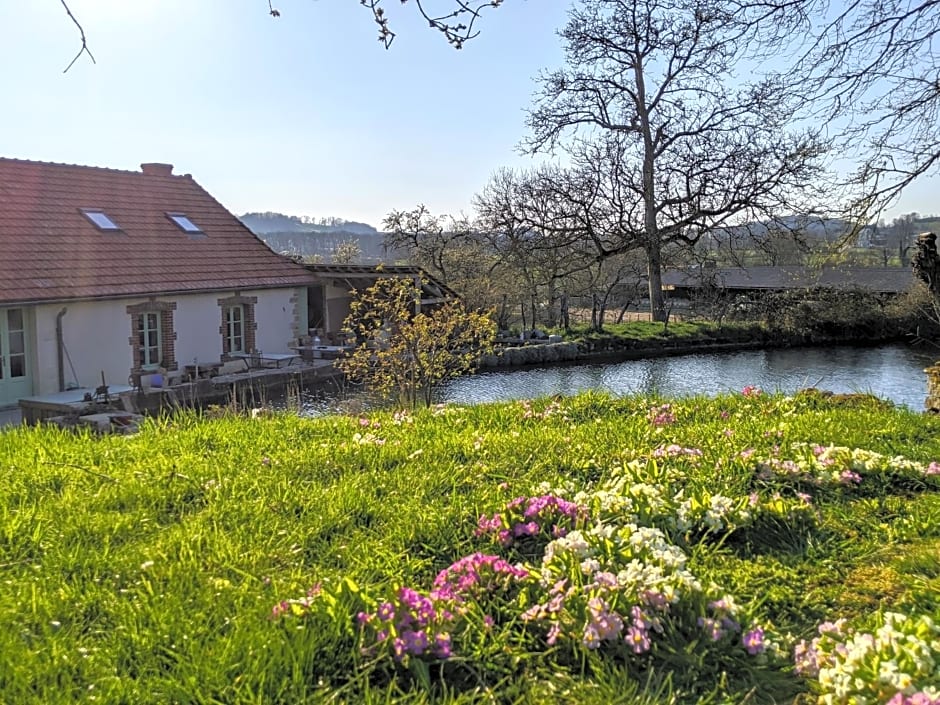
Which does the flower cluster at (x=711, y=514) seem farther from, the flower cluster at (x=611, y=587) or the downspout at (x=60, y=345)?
the downspout at (x=60, y=345)

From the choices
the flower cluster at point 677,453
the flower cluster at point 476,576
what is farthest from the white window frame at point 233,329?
the flower cluster at point 476,576

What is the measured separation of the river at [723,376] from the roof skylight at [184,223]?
6220 millimetres

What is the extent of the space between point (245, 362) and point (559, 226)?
12661mm

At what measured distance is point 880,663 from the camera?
1973mm

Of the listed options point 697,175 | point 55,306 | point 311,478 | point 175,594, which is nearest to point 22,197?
point 55,306

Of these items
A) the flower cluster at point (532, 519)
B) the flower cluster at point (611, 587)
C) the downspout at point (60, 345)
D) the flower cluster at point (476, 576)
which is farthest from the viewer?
the downspout at point (60, 345)

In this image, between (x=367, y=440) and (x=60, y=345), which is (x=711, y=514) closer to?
(x=367, y=440)

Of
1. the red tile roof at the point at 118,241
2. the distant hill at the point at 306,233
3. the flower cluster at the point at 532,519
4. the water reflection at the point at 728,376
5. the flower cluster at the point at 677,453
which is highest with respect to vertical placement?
the distant hill at the point at 306,233

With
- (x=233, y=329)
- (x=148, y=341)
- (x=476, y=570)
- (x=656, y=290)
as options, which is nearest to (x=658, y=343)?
(x=656, y=290)

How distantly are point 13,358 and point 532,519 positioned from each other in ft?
43.8

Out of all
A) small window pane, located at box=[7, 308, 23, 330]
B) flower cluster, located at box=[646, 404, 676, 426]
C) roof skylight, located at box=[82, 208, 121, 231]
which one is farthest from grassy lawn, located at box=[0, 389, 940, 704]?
roof skylight, located at box=[82, 208, 121, 231]

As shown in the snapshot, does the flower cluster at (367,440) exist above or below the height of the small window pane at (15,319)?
below

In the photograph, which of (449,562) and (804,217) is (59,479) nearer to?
(449,562)

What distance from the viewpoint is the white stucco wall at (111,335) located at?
45.6 ft
